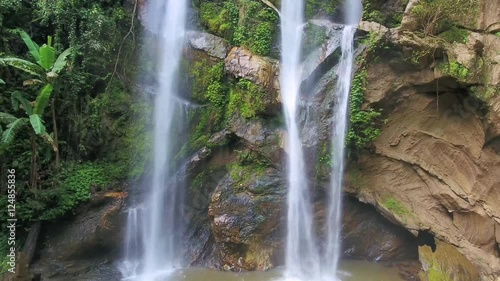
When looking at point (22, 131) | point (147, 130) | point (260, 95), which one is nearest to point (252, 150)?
point (260, 95)

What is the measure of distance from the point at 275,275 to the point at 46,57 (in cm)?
718

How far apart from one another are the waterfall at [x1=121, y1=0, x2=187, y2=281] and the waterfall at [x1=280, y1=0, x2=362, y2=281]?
3.01 meters

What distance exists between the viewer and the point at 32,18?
1028 centimetres

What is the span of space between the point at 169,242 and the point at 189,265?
86cm

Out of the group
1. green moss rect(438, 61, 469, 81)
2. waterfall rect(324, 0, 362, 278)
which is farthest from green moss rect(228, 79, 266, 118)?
green moss rect(438, 61, 469, 81)

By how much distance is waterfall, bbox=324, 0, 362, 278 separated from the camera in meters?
8.80

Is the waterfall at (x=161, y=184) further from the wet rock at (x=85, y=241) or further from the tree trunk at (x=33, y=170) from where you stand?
the tree trunk at (x=33, y=170)

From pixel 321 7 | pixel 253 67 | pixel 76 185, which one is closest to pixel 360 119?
pixel 253 67

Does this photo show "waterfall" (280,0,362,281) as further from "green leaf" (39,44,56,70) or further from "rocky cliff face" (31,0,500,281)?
"green leaf" (39,44,56,70)

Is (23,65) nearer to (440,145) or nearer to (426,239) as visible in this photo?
(440,145)

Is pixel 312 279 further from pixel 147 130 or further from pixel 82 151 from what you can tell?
pixel 82 151

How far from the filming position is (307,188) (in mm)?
9328

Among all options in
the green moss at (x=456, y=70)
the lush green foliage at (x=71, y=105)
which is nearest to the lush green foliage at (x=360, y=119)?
the green moss at (x=456, y=70)

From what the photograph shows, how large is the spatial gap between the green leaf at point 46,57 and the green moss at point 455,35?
27.9 feet
